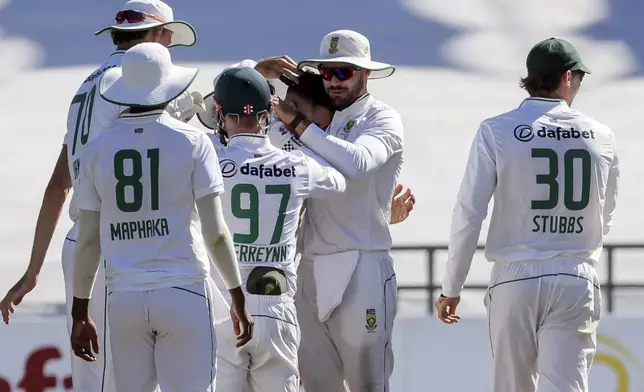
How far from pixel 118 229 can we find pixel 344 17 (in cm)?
974

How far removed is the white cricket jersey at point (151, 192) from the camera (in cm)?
348

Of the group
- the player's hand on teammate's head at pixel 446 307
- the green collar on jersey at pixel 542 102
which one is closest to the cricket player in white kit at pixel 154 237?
the player's hand on teammate's head at pixel 446 307

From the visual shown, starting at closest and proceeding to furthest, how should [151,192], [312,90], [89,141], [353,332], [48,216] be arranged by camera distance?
[151,192], [89,141], [48,216], [353,332], [312,90]

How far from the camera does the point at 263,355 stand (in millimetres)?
3893

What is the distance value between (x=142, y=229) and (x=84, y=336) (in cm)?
36

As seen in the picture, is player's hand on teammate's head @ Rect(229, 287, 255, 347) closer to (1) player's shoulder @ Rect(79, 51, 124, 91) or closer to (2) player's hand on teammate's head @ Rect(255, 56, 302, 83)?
(1) player's shoulder @ Rect(79, 51, 124, 91)

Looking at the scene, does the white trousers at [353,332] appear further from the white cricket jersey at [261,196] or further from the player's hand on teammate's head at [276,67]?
the player's hand on teammate's head at [276,67]

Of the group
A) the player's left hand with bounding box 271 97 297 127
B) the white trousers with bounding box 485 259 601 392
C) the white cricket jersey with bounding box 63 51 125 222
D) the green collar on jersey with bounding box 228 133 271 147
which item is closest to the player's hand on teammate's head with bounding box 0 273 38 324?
the white cricket jersey with bounding box 63 51 125 222

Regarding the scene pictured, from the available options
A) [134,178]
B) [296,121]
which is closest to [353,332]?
[296,121]

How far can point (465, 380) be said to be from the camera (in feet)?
22.2

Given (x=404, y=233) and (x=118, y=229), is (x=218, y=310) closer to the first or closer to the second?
(x=118, y=229)

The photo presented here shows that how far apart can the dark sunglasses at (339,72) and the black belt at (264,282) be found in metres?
0.79

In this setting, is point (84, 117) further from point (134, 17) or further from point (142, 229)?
point (142, 229)

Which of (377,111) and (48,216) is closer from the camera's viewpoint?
(48,216)
